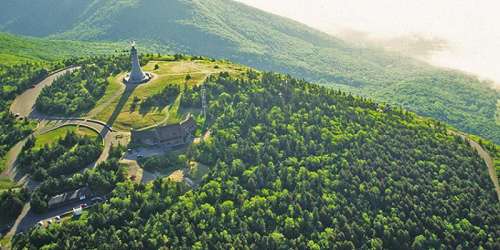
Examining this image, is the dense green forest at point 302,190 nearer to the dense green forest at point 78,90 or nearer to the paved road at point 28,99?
the dense green forest at point 78,90

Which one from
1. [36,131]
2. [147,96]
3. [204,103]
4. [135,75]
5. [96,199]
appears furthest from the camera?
[135,75]

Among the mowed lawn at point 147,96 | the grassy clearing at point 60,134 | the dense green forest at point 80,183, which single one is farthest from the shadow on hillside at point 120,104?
the dense green forest at point 80,183

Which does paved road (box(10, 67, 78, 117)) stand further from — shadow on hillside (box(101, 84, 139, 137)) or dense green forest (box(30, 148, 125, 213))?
dense green forest (box(30, 148, 125, 213))

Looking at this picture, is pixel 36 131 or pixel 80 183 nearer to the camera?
pixel 80 183

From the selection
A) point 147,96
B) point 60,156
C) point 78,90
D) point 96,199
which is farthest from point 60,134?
point 96,199

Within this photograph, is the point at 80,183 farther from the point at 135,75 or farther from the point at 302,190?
the point at 135,75

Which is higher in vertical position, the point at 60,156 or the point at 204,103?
the point at 204,103

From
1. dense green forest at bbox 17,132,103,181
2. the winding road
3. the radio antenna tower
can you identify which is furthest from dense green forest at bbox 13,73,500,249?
dense green forest at bbox 17,132,103,181

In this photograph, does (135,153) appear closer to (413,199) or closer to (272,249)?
(272,249)
